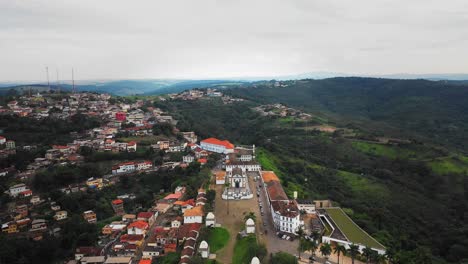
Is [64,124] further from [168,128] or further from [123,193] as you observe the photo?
[123,193]

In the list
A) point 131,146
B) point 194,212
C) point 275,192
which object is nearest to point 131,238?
point 194,212

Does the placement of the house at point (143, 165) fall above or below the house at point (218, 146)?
below

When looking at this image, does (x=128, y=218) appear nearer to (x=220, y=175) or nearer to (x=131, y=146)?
(x=220, y=175)

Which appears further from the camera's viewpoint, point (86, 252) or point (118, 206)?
point (118, 206)

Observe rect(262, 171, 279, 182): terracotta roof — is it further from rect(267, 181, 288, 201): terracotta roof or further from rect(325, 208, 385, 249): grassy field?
rect(325, 208, 385, 249): grassy field

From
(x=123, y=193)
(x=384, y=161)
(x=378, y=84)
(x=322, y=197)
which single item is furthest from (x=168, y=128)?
(x=378, y=84)

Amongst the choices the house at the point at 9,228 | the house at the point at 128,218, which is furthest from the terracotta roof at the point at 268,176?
the house at the point at 9,228

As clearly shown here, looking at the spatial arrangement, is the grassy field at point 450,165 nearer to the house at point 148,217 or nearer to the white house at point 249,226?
the white house at point 249,226
